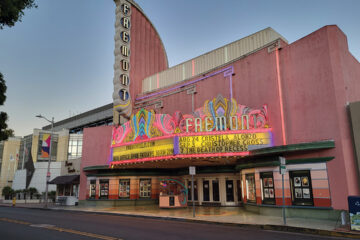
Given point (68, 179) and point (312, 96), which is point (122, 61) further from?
point (312, 96)

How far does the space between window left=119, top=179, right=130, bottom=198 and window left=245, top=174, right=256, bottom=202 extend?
12.2m

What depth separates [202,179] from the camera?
25.9 meters

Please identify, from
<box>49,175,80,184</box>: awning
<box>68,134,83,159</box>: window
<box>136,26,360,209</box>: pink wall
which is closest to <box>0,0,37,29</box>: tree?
<box>136,26,360,209</box>: pink wall

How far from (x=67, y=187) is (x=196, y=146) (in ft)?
79.3

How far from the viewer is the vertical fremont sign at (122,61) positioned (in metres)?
28.1

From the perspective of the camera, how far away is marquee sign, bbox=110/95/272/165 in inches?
700

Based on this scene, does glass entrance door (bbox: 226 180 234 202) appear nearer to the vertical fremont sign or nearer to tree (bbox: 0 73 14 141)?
the vertical fremont sign

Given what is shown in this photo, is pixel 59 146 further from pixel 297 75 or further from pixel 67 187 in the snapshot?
pixel 297 75

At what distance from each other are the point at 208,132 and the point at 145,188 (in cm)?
1216

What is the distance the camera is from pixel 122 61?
2905 cm

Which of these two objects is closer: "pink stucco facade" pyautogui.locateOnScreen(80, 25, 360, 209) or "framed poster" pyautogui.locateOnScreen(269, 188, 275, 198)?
"pink stucco facade" pyautogui.locateOnScreen(80, 25, 360, 209)

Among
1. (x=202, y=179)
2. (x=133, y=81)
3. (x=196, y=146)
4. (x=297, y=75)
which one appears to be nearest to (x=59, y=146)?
(x=133, y=81)

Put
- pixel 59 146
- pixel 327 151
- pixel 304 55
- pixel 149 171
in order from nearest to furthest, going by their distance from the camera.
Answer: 1. pixel 327 151
2. pixel 304 55
3. pixel 149 171
4. pixel 59 146

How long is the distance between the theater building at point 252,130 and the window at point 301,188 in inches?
2.0
